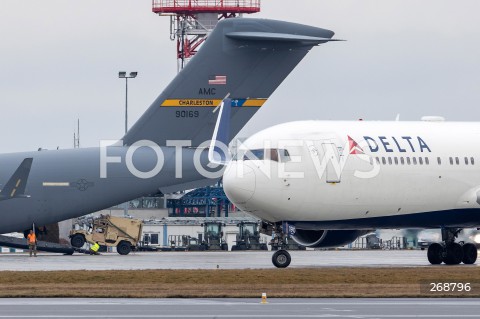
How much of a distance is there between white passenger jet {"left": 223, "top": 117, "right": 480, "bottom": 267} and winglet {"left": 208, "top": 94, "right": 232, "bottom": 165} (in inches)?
299

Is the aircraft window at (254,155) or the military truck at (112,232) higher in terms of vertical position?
the aircraft window at (254,155)

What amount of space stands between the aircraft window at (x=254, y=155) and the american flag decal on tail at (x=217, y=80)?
538 inches

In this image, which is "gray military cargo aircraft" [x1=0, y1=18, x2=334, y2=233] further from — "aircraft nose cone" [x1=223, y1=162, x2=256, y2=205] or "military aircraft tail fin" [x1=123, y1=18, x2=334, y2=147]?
"aircraft nose cone" [x1=223, y1=162, x2=256, y2=205]

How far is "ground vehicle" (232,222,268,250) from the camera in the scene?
67.0 metres

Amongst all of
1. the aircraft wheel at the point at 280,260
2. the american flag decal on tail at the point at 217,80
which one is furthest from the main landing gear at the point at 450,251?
the american flag decal on tail at the point at 217,80

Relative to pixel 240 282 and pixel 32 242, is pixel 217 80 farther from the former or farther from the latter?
pixel 240 282

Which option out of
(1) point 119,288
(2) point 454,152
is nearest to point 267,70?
(2) point 454,152

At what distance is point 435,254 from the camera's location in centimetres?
4256

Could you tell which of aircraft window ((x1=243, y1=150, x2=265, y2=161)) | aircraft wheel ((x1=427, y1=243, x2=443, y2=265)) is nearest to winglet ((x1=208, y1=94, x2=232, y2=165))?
aircraft window ((x1=243, y1=150, x2=265, y2=161))

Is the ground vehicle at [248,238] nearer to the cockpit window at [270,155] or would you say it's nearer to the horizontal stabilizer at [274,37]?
the horizontal stabilizer at [274,37]

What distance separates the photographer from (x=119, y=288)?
103 feet

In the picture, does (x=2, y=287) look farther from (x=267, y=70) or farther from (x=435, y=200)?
(x=267, y=70)
